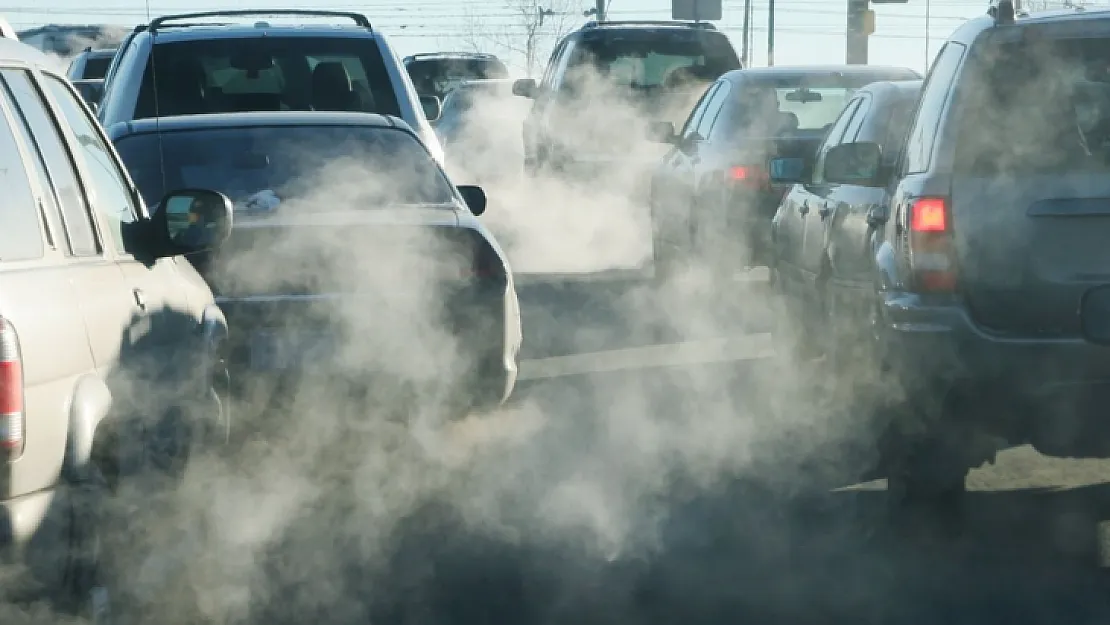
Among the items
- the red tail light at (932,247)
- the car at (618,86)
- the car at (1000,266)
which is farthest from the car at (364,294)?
the car at (618,86)

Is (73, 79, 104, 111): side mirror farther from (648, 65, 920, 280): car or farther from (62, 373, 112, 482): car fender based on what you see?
(62, 373, 112, 482): car fender

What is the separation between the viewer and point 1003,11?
6.52 m

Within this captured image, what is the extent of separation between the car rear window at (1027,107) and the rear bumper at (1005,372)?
1.61 feet

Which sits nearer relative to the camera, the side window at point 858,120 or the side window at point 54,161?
the side window at point 54,161

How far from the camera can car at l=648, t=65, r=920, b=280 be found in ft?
43.7

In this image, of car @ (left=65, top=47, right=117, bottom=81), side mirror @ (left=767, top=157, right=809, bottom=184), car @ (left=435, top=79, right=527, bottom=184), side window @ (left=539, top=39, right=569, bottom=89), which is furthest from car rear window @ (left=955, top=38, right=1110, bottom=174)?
car @ (left=435, top=79, right=527, bottom=184)

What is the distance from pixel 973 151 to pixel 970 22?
66 centimetres

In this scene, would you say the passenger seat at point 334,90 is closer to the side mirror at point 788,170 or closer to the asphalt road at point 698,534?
the asphalt road at point 698,534

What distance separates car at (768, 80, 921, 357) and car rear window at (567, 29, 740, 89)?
900 centimetres

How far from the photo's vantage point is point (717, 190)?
532 inches

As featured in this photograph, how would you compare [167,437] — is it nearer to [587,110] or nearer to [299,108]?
[299,108]

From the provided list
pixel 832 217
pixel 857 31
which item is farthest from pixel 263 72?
pixel 857 31

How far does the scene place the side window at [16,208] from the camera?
420 centimetres

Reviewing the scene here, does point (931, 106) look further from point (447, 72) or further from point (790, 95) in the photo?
point (447, 72)
